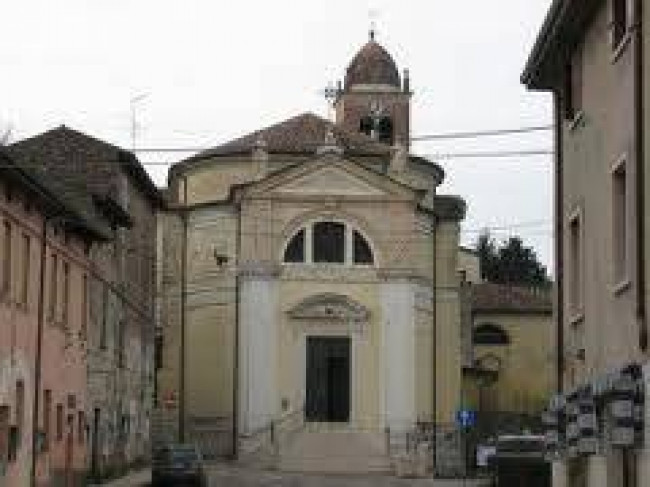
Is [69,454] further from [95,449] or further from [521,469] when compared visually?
[521,469]

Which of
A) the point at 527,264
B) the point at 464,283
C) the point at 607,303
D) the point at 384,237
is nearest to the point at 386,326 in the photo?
the point at 384,237

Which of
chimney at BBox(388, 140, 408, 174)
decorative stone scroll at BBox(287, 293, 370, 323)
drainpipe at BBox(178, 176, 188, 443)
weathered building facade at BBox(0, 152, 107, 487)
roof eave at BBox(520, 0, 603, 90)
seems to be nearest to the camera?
roof eave at BBox(520, 0, 603, 90)

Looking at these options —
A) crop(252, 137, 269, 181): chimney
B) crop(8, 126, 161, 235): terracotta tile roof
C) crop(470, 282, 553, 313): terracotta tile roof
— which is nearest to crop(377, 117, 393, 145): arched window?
crop(470, 282, 553, 313): terracotta tile roof

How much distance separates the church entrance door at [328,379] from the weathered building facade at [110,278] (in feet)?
30.1

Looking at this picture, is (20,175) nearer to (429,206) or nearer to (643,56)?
(643,56)

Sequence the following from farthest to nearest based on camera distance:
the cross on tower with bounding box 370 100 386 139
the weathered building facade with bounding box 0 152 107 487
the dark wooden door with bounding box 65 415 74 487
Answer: the cross on tower with bounding box 370 100 386 139 → the dark wooden door with bounding box 65 415 74 487 → the weathered building facade with bounding box 0 152 107 487

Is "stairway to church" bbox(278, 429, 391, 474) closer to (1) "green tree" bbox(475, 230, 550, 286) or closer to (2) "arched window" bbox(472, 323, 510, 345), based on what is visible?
(2) "arched window" bbox(472, 323, 510, 345)

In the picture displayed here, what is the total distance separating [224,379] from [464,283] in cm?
1651

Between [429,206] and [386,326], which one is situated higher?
[429,206]

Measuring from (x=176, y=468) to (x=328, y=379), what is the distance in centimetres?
1941

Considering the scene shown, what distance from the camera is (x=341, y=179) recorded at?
6519 centimetres

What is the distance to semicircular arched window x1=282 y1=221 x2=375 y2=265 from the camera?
65.0 meters

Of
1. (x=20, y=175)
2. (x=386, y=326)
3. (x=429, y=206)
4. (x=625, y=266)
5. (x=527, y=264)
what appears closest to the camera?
(x=625, y=266)

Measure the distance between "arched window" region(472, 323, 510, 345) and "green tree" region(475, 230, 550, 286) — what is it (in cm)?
2883
